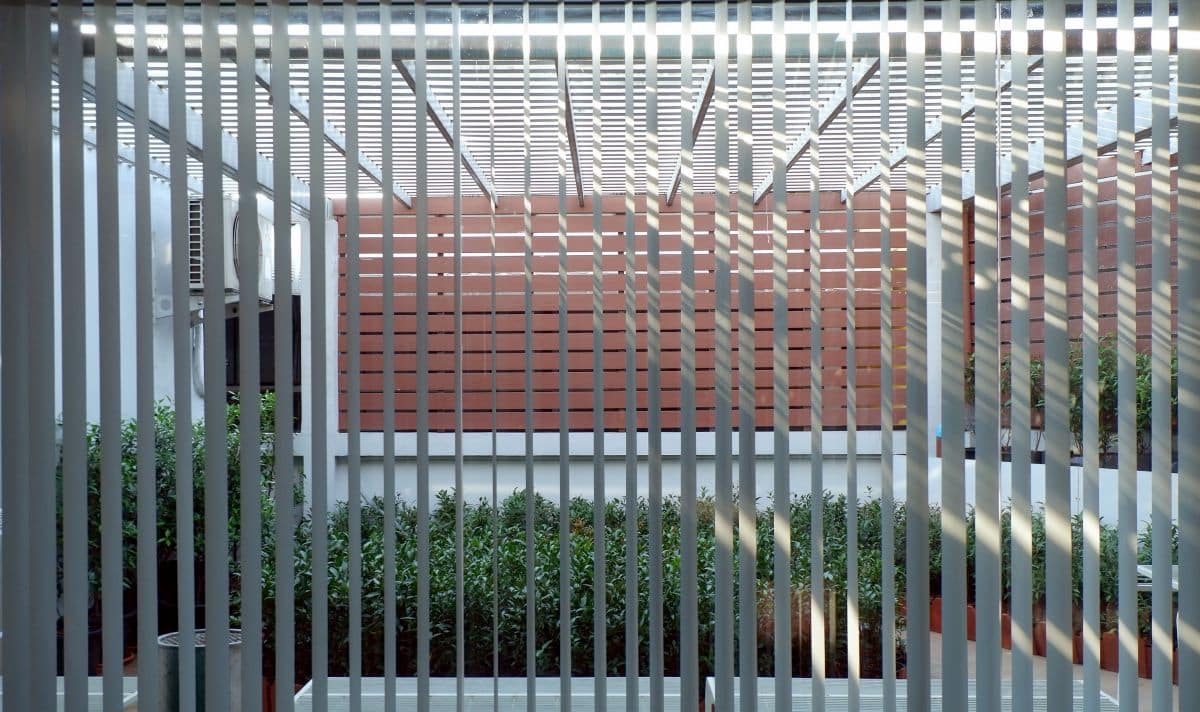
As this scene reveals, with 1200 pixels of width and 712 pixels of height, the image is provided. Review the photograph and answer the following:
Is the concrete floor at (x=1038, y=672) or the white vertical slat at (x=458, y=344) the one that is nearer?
the white vertical slat at (x=458, y=344)

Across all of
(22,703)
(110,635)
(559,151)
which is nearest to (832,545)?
(559,151)

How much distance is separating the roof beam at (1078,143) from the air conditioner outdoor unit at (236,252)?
1631 millimetres

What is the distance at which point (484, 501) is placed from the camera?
8.96ft

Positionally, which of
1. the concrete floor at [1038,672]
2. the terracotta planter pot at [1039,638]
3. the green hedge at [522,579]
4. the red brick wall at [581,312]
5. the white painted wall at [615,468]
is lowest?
the concrete floor at [1038,672]

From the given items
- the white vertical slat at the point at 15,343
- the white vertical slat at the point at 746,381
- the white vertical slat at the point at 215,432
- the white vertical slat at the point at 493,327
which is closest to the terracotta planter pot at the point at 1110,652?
the white vertical slat at the point at 746,381

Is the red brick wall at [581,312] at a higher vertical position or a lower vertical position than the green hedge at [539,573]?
higher

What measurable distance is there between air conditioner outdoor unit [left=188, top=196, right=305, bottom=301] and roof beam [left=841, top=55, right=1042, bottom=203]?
4.62 feet

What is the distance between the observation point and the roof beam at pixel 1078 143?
8.87ft

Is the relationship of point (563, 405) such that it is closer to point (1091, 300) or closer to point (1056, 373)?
point (1056, 373)

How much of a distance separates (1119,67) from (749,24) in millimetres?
933

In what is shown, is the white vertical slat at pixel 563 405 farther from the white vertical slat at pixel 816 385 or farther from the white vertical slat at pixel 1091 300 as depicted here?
the white vertical slat at pixel 1091 300

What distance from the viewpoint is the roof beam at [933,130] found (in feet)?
8.80

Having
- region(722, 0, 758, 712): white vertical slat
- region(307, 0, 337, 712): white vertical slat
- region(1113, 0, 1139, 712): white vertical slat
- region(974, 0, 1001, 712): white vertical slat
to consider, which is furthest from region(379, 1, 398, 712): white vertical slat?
region(1113, 0, 1139, 712): white vertical slat

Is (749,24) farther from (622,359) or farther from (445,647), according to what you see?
(445,647)
